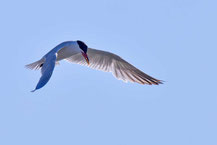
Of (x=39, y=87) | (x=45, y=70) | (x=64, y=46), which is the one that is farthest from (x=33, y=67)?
(x=39, y=87)

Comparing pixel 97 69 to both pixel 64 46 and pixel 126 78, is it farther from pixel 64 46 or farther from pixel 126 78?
pixel 64 46

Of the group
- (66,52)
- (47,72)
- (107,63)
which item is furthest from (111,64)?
(47,72)

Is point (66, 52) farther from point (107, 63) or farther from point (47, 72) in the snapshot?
point (47, 72)

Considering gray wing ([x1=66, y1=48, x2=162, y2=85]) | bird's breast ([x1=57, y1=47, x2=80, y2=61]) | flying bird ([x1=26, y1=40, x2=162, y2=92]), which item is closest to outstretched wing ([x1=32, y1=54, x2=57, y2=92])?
bird's breast ([x1=57, y1=47, x2=80, y2=61])

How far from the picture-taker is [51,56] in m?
10.5

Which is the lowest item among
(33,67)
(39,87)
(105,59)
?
(39,87)

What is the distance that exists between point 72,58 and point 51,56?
2.81 meters

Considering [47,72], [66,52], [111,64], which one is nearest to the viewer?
[47,72]

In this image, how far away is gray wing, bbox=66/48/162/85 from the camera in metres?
13.0

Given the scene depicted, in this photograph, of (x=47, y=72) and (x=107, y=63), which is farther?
(x=107, y=63)

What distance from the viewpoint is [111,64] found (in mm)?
13281

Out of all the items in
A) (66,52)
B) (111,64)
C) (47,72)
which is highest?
(111,64)

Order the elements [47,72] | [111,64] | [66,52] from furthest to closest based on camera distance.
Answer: [111,64] → [66,52] → [47,72]

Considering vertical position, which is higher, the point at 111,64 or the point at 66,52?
the point at 111,64
